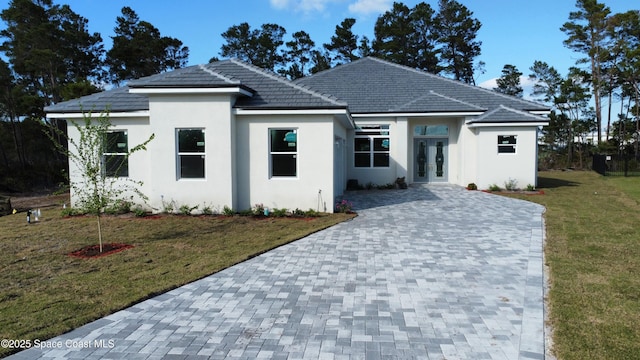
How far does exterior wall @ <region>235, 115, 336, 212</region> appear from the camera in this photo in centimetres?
1244

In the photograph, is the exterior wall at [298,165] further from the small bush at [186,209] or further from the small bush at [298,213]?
the small bush at [186,209]

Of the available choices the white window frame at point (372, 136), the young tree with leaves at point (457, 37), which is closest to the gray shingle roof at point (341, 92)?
the white window frame at point (372, 136)

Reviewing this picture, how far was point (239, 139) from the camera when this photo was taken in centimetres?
1254

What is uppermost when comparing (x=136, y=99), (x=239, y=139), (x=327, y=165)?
(x=136, y=99)

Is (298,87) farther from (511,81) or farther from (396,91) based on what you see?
(511,81)

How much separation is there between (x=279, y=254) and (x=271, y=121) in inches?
222

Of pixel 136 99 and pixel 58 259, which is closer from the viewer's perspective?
pixel 58 259

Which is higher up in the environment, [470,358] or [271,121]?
[271,121]

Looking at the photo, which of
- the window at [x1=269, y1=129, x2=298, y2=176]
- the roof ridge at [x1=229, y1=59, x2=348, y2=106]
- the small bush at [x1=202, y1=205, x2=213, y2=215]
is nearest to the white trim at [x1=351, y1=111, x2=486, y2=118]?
the roof ridge at [x1=229, y1=59, x2=348, y2=106]

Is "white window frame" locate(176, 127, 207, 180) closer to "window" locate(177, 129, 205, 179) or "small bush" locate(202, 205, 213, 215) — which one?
"window" locate(177, 129, 205, 179)

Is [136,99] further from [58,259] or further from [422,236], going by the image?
[422,236]

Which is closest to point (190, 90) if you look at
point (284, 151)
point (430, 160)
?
point (284, 151)

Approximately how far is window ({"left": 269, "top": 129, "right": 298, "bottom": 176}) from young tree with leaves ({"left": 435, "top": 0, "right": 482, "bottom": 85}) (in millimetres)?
34435

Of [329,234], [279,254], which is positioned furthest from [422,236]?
[279,254]
